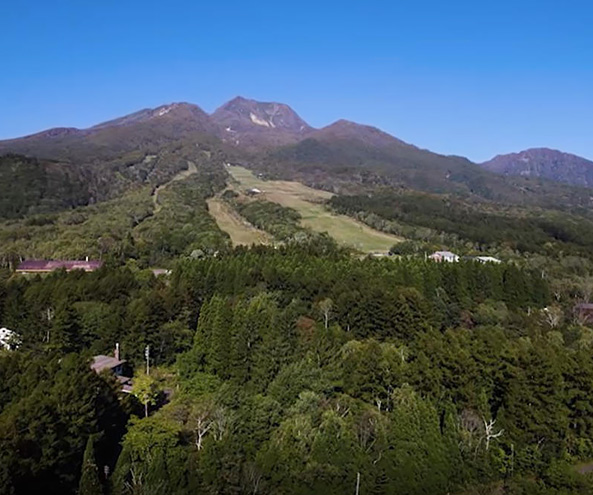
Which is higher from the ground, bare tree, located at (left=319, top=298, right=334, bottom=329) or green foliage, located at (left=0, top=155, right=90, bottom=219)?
green foliage, located at (left=0, top=155, right=90, bottom=219)

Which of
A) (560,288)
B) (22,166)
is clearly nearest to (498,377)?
(560,288)

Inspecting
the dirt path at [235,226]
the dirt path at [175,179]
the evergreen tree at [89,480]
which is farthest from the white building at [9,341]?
the dirt path at [175,179]

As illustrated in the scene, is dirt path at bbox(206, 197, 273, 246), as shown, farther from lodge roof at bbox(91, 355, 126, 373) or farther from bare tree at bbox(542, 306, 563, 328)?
lodge roof at bbox(91, 355, 126, 373)

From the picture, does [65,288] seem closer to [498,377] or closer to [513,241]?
[498,377]

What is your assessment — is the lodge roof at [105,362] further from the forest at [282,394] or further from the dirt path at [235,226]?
the dirt path at [235,226]

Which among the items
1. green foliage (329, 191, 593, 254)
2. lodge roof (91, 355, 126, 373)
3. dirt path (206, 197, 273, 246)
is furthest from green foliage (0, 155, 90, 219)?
lodge roof (91, 355, 126, 373)
